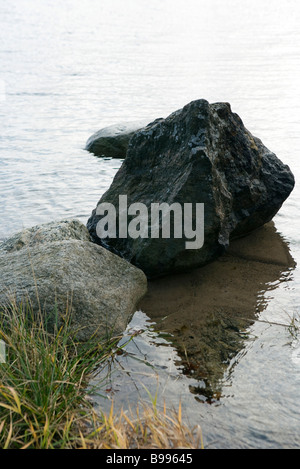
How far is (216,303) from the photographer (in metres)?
5.45

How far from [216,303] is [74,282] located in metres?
1.44

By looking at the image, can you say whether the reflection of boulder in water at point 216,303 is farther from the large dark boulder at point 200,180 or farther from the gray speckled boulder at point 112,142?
the gray speckled boulder at point 112,142

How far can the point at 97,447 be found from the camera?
3.19 meters

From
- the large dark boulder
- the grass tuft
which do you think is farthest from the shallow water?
the large dark boulder

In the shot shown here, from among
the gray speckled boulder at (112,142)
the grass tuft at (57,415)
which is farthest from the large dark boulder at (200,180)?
the gray speckled boulder at (112,142)

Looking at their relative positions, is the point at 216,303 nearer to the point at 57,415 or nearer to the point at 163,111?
the point at 57,415

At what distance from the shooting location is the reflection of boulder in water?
4500 millimetres

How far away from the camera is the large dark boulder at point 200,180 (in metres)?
5.76

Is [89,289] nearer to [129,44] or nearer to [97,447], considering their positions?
[97,447]

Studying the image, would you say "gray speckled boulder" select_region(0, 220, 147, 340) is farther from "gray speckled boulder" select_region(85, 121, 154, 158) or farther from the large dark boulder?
"gray speckled boulder" select_region(85, 121, 154, 158)

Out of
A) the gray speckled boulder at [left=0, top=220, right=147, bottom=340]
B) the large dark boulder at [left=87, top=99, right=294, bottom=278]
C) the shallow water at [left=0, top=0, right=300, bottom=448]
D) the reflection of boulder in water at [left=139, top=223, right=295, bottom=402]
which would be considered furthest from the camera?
the large dark boulder at [left=87, top=99, right=294, bottom=278]

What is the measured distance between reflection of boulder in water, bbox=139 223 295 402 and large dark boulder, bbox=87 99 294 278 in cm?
22

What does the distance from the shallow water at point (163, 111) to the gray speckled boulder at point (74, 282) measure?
1.07ft
